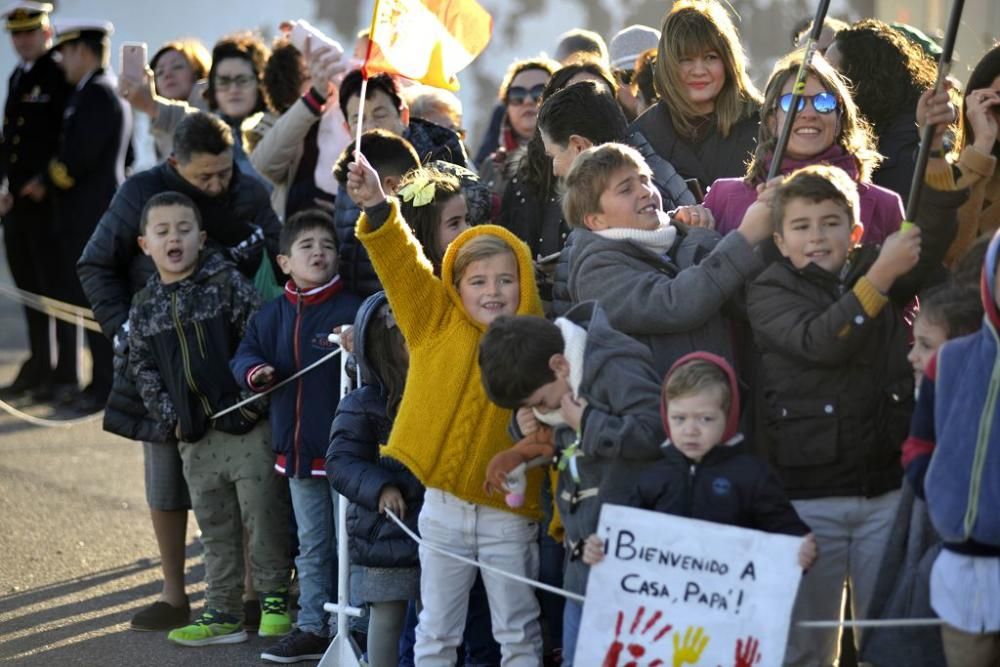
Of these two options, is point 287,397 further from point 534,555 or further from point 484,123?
point 484,123

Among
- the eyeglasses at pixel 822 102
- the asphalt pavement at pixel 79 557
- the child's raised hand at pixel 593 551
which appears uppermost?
the eyeglasses at pixel 822 102

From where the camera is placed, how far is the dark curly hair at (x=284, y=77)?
361 inches

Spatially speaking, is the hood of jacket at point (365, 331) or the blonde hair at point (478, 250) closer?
the blonde hair at point (478, 250)

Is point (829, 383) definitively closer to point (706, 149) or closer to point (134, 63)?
point (706, 149)

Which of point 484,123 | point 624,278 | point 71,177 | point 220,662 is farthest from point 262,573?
point 484,123

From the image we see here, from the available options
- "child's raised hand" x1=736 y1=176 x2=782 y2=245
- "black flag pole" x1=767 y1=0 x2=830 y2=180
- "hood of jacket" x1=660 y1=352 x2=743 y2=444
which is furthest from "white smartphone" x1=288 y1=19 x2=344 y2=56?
"hood of jacket" x1=660 y1=352 x2=743 y2=444

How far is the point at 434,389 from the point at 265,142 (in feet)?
10.3

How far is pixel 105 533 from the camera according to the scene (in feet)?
30.3

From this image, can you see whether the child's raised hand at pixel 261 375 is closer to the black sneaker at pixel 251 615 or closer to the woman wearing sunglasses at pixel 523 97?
the black sneaker at pixel 251 615

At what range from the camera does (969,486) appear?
14.7 feet

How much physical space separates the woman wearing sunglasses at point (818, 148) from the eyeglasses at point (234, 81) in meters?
4.32

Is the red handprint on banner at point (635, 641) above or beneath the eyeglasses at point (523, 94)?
beneath

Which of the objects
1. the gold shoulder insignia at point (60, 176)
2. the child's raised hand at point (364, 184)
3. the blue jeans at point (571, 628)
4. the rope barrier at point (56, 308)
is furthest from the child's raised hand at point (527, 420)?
the rope barrier at point (56, 308)

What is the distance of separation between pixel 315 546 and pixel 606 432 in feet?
7.55
